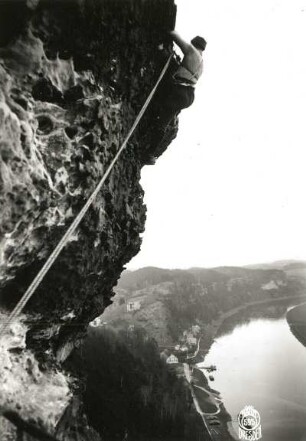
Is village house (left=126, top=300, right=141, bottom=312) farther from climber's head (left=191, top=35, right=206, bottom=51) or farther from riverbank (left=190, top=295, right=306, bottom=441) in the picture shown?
climber's head (left=191, top=35, right=206, bottom=51)

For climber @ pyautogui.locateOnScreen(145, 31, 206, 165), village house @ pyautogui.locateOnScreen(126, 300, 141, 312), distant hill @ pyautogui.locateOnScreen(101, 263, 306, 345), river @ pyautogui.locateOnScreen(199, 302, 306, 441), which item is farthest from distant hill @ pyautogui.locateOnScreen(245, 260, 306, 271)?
climber @ pyautogui.locateOnScreen(145, 31, 206, 165)

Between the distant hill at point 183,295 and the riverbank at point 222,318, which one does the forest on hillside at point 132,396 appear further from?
the riverbank at point 222,318

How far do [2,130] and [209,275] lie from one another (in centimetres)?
6943

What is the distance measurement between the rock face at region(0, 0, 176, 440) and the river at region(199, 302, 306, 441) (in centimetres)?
2348

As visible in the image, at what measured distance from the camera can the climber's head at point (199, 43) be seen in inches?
239

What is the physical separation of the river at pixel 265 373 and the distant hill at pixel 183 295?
515cm

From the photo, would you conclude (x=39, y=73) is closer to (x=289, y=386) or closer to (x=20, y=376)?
(x=20, y=376)

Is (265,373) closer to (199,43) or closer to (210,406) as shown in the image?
(210,406)

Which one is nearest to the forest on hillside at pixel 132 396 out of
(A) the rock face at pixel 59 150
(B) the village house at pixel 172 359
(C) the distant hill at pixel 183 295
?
(B) the village house at pixel 172 359

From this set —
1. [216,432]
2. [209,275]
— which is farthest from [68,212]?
[209,275]

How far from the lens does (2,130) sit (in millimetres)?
3062

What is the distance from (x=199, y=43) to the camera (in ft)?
20.0

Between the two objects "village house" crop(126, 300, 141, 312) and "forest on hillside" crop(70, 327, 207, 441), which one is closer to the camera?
"forest on hillside" crop(70, 327, 207, 441)

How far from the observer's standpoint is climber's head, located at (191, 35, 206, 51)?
6078 mm
